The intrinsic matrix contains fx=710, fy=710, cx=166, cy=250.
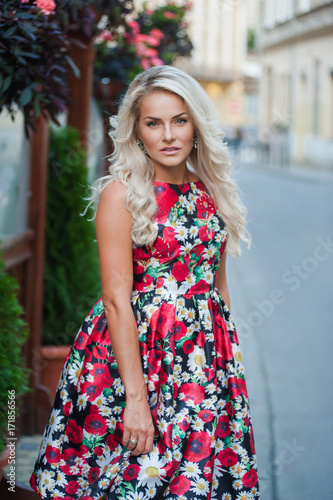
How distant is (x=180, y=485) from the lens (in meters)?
2.05

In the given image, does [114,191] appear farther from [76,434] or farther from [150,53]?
[150,53]

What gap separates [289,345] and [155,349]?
425cm

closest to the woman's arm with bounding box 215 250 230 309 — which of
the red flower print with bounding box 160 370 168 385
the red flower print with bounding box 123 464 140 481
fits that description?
the red flower print with bounding box 160 370 168 385

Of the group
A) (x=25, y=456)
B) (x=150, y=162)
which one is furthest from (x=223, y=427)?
(x=25, y=456)

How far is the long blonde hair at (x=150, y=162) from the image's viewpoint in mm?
2127

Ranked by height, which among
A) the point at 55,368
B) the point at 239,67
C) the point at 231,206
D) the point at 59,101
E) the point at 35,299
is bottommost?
the point at 55,368

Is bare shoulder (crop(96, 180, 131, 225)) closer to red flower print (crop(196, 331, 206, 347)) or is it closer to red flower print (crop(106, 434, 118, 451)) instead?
red flower print (crop(196, 331, 206, 347))

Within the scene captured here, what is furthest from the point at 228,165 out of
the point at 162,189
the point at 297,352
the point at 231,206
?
the point at 297,352

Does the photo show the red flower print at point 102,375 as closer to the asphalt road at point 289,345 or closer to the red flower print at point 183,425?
the red flower print at point 183,425

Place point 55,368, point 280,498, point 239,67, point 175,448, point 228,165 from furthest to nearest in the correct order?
point 239,67 → point 55,368 → point 280,498 → point 228,165 → point 175,448

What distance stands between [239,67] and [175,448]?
5442 centimetres

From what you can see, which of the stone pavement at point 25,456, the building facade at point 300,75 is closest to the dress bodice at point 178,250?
the stone pavement at point 25,456

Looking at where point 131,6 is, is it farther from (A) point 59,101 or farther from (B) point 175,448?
(B) point 175,448

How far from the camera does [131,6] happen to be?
4.87 metres
